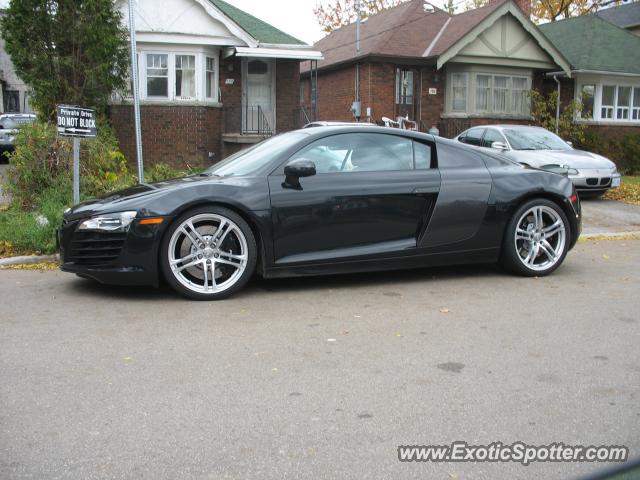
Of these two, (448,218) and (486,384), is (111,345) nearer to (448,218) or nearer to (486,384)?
(486,384)

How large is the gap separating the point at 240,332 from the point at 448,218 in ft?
7.90

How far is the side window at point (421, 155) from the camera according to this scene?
6.51m

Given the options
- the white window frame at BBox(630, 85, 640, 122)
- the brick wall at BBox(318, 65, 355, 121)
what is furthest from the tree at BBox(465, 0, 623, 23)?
the brick wall at BBox(318, 65, 355, 121)

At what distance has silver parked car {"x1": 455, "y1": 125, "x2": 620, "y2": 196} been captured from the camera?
44.4ft

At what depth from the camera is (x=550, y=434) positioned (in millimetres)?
3285

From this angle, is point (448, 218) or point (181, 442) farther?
point (448, 218)

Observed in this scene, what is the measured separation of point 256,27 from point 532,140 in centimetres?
982

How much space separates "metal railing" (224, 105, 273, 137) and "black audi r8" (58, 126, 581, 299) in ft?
43.7

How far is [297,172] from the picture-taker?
589 centimetres

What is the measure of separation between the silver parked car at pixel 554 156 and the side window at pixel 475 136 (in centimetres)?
24

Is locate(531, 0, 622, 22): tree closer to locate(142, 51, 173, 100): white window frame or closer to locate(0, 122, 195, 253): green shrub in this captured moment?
locate(142, 51, 173, 100): white window frame

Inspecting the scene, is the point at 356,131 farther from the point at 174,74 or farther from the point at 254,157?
the point at 174,74

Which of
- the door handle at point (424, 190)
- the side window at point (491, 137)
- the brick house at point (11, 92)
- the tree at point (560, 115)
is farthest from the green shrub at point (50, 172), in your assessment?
the brick house at point (11, 92)

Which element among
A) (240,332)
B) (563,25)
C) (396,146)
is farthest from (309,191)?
(563,25)
